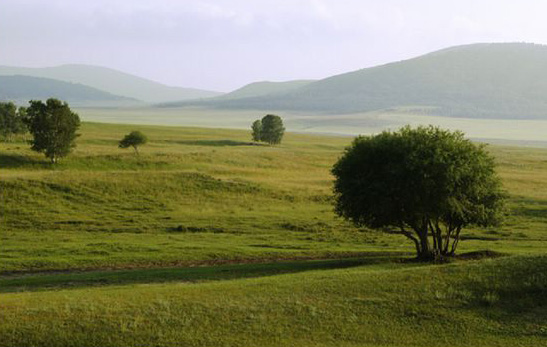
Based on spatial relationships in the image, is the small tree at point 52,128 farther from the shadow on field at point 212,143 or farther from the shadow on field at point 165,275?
the shadow on field at point 212,143

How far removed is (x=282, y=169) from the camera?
111 meters

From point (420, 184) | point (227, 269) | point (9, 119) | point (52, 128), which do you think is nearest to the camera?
point (227, 269)

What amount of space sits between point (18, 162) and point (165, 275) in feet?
192

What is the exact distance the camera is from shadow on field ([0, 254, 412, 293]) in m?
37.0

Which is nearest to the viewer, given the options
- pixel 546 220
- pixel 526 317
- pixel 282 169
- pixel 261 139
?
pixel 526 317

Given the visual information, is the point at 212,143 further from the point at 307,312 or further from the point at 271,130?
the point at 307,312

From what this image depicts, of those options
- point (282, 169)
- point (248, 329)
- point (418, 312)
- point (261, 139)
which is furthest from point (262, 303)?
point (261, 139)

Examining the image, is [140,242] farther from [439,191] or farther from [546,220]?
[546,220]

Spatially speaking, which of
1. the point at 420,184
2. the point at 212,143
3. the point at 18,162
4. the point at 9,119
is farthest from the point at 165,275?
the point at 212,143

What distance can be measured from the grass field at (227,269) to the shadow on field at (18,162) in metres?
0.34

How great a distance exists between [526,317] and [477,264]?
7035 millimetres

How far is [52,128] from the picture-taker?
89.1 m

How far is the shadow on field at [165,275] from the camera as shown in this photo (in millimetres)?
37000

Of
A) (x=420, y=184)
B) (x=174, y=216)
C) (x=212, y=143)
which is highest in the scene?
(x=212, y=143)
